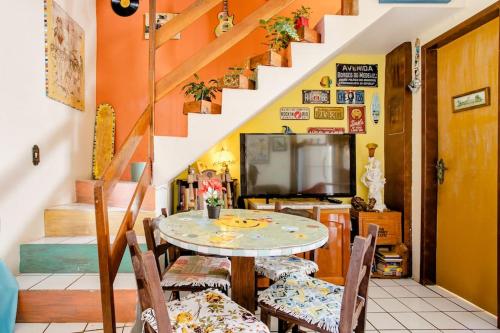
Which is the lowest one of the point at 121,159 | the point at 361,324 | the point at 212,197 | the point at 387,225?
the point at 361,324

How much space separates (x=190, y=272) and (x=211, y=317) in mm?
641

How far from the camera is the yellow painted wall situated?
3.91 metres

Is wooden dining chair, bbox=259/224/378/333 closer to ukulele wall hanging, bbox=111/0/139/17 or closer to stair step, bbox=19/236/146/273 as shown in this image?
stair step, bbox=19/236/146/273

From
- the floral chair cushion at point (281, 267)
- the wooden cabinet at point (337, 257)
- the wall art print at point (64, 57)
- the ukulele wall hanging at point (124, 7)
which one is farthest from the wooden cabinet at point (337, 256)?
the ukulele wall hanging at point (124, 7)

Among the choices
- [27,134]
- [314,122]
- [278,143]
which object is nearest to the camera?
[27,134]

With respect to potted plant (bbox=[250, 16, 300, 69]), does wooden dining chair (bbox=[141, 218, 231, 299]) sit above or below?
below

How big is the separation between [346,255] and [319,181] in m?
0.82

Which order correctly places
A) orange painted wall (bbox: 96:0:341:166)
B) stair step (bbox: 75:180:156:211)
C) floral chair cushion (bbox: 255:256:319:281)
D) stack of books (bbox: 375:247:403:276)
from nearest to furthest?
1. floral chair cushion (bbox: 255:256:319:281)
2. stair step (bbox: 75:180:156:211)
3. stack of books (bbox: 375:247:403:276)
4. orange painted wall (bbox: 96:0:341:166)

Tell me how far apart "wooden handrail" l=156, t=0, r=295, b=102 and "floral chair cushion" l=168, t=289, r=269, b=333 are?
5.88ft

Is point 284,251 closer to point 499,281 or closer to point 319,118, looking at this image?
point 499,281

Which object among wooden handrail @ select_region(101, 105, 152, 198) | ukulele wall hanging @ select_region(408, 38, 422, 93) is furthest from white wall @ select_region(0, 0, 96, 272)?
ukulele wall hanging @ select_region(408, 38, 422, 93)

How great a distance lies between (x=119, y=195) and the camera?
305 cm

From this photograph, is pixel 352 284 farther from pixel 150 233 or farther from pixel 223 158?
pixel 223 158

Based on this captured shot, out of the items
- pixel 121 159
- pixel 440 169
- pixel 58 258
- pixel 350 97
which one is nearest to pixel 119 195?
pixel 58 258
